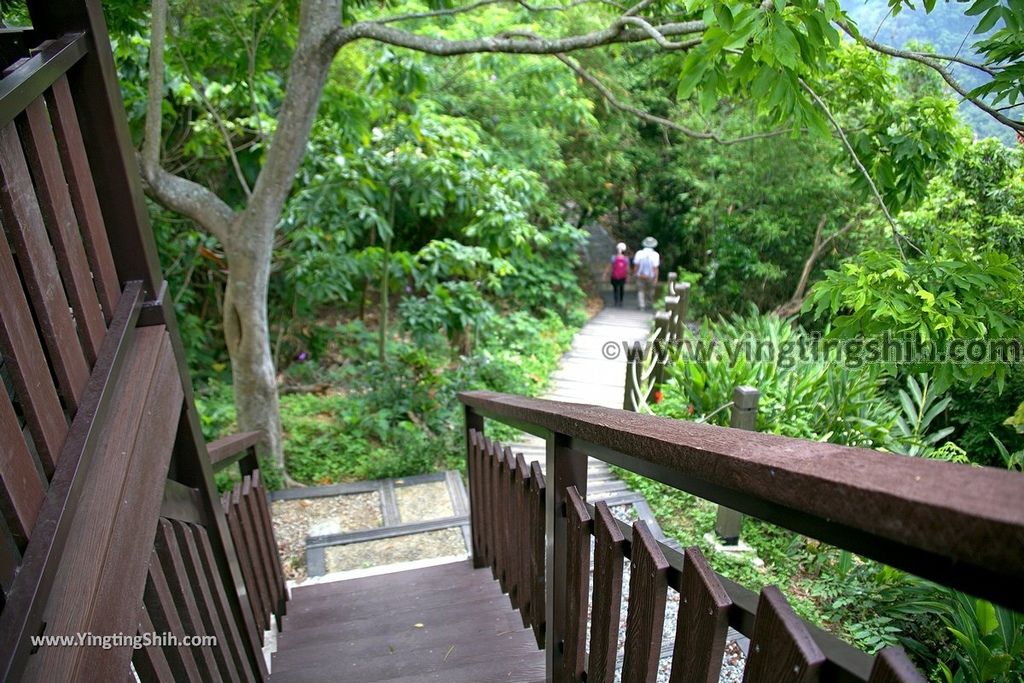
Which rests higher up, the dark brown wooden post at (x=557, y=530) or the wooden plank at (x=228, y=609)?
the dark brown wooden post at (x=557, y=530)

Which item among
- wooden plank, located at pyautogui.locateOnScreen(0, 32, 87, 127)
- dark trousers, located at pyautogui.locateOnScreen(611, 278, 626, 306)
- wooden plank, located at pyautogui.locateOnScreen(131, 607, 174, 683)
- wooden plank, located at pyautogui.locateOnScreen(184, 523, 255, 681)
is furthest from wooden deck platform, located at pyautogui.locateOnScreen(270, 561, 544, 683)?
dark trousers, located at pyautogui.locateOnScreen(611, 278, 626, 306)

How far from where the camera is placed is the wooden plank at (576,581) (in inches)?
50.1

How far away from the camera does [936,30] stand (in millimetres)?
2457

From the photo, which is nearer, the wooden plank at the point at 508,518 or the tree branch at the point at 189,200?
the wooden plank at the point at 508,518

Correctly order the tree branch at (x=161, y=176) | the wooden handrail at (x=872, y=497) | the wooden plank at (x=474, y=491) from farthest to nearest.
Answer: the tree branch at (x=161, y=176) < the wooden plank at (x=474, y=491) < the wooden handrail at (x=872, y=497)

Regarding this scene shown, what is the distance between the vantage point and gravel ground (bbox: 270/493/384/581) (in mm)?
4129

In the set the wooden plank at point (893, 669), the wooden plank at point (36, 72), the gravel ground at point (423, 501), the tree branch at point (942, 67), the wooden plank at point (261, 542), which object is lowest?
the gravel ground at point (423, 501)

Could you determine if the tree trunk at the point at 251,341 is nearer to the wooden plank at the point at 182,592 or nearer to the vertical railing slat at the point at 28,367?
the wooden plank at the point at 182,592

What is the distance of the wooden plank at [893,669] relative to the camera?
1.90ft

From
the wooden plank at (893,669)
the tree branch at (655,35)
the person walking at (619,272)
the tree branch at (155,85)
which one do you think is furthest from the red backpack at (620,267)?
the wooden plank at (893,669)

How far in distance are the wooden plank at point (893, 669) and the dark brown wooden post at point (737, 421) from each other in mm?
3031

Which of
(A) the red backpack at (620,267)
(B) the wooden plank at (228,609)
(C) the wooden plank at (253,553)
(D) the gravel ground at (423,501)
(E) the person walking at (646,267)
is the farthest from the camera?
(A) the red backpack at (620,267)

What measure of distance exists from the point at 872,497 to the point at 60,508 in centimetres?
116

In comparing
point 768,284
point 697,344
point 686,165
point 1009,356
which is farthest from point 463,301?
point 686,165
